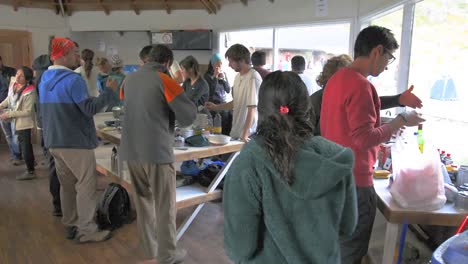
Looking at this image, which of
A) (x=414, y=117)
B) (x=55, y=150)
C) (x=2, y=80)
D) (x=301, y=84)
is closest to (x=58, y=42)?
(x=55, y=150)

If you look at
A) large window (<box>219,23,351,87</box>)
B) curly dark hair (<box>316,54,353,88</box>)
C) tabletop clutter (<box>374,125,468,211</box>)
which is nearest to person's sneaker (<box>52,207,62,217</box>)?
curly dark hair (<box>316,54,353,88</box>)

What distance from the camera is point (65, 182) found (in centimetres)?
295

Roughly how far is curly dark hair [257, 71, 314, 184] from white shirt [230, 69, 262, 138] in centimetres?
202

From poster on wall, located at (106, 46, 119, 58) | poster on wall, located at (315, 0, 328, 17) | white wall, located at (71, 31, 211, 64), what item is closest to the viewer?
poster on wall, located at (315, 0, 328, 17)

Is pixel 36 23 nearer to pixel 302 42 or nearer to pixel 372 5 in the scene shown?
pixel 302 42

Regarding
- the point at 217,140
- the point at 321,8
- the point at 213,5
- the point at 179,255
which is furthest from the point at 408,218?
the point at 213,5

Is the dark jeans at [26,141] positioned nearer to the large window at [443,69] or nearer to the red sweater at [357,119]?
the red sweater at [357,119]

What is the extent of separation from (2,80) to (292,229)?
5.56m

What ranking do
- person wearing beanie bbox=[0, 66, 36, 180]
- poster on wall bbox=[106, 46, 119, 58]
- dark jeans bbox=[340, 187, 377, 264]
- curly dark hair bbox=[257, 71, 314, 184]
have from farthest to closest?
poster on wall bbox=[106, 46, 119, 58] → person wearing beanie bbox=[0, 66, 36, 180] → dark jeans bbox=[340, 187, 377, 264] → curly dark hair bbox=[257, 71, 314, 184]

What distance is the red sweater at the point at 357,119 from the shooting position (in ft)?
5.29

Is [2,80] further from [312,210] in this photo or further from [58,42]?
[312,210]

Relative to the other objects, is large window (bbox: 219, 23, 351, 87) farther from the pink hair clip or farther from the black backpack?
the pink hair clip

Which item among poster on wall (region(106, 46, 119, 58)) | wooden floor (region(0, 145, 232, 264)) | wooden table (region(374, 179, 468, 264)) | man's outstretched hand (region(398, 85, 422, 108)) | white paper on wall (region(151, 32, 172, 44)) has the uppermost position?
white paper on wall (region(151, 32, 172, 44))

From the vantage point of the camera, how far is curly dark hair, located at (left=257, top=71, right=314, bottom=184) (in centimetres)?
110
